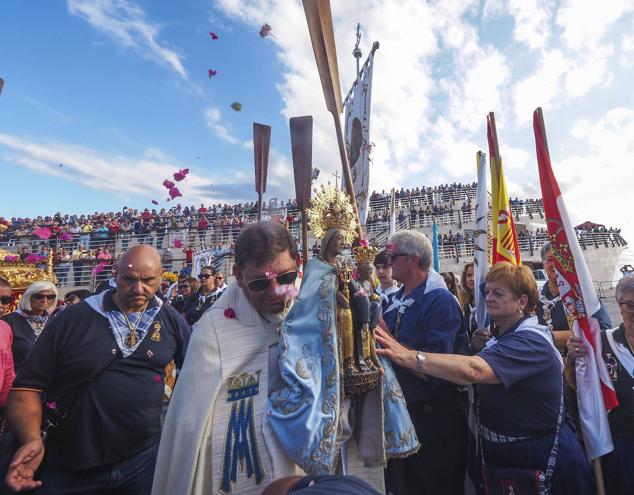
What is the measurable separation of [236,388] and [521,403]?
178 cm

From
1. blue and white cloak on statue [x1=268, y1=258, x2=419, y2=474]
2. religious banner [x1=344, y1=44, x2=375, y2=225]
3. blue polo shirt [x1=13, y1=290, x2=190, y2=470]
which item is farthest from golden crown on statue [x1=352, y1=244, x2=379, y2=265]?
religious banner [x1=344, y1=44, x2=375, y2=225]

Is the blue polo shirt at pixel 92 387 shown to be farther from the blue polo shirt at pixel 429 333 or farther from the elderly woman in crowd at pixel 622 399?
the elderly woman in crowd at pixel 622 399

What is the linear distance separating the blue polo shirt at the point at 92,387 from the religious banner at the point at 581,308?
9.93ft

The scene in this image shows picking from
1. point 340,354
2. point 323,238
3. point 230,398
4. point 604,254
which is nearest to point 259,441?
point 230,398

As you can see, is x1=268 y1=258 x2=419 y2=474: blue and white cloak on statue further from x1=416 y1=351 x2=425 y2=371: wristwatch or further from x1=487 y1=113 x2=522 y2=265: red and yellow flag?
x1=487 y1=113 x2=522 y2=265: red and yellow flag

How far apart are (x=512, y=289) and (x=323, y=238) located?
4.64 ft

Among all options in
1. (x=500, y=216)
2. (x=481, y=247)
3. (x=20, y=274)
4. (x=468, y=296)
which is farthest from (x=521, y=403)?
(x=20, y=274)

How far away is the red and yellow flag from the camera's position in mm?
3982

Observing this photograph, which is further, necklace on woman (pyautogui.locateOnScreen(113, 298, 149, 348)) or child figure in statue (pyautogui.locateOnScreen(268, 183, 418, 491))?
necklace on woman (pyautogui.locateOnScreen(113, 298, 149, 348))

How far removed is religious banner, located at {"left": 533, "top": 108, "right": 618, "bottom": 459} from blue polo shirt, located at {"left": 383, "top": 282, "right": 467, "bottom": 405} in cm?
85

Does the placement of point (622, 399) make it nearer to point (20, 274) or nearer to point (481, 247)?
point (481, 247)

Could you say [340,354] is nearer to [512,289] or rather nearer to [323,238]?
[323,238]

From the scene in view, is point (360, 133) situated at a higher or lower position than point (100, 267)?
higher

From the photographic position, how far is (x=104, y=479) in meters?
2.28
